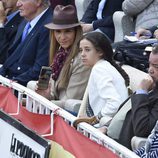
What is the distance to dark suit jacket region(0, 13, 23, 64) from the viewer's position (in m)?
8.26

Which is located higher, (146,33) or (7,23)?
(146,33)

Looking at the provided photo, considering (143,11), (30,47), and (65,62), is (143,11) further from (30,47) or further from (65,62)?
(65,62)

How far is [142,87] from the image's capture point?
520cm

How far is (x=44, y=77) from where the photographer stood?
21.4 ft

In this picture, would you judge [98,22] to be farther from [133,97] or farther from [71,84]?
[133,97]

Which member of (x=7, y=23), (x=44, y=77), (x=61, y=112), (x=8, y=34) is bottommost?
(x=8, y=34)

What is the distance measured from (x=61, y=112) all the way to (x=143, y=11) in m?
3.20

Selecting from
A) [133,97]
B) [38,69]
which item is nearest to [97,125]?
[133,97]

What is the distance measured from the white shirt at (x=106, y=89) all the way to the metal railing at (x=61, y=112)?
47cm

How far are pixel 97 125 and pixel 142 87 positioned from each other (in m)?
0.50

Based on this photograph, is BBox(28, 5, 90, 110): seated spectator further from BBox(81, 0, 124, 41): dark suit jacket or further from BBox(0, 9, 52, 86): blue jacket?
BBox(81, 0, 124, 41): dark suit jacket

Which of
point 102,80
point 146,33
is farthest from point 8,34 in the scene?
point 102,80

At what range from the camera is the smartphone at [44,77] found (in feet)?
21.1

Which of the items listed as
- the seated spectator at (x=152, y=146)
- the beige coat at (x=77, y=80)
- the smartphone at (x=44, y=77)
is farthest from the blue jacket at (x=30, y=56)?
the seated spectator at (x=152, y=146)
